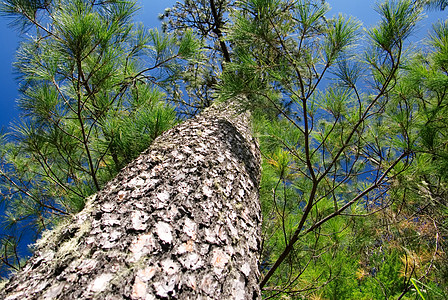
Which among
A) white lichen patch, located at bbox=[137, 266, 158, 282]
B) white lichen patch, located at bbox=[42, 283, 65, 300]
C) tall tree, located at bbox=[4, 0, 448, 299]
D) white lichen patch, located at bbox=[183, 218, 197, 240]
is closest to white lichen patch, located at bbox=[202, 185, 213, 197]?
tall tree, located at bbox=[4, 0, 448, 299]

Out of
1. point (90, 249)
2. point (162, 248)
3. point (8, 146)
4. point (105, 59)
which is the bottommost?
point (162, 248)

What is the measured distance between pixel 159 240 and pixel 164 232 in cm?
3

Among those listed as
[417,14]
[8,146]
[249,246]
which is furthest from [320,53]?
[8,146]

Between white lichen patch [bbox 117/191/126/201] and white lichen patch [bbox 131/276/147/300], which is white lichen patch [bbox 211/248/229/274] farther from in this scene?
white lichen patch [bbox 117/191/126/201]

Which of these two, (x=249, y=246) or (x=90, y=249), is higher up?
(x=90, y=249)

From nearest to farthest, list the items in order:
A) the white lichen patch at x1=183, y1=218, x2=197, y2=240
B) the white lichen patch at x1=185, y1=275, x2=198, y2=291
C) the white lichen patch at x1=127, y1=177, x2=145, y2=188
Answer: the white lichen patch at x1=185, y1=275, x2=198, y2=291, the white lichen patch at x1=183, y1=218, x2=197, y2=240, the white lichen patch at x1=127, y1=177, x2=145, y2=188

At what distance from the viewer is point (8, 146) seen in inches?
85.4

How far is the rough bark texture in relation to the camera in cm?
64

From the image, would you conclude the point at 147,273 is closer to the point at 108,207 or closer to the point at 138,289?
the point at 138,289

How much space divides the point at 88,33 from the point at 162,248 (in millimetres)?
1157

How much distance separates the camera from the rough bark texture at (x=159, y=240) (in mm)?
638

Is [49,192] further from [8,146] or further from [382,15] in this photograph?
[382,15]

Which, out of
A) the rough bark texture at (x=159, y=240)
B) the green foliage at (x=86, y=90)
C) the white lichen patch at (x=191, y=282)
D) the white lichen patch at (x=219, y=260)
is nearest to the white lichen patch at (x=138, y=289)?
the rough bark texture at (x=159, y=240)

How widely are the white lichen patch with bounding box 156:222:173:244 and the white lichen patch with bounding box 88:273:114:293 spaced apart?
0.17 m
